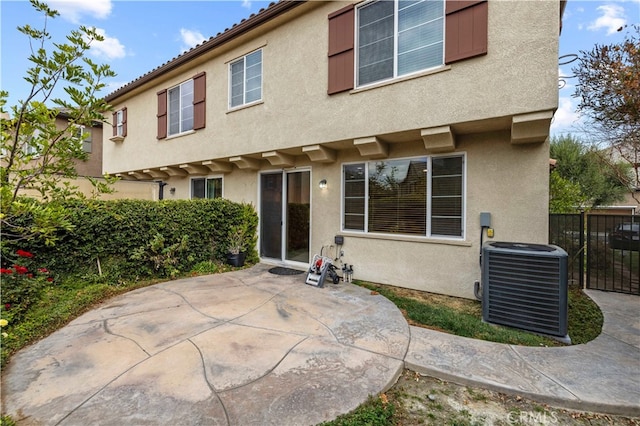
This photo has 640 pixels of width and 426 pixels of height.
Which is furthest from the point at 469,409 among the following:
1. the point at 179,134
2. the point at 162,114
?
the point at 162,114

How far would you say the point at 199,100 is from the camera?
816 centimetres

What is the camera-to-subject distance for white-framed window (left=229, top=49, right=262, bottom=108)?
23.3 feet

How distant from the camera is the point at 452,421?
2188 mm

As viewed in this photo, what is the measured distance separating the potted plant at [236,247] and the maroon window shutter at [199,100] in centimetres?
339

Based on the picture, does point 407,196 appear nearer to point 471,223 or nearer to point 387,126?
point 471,223

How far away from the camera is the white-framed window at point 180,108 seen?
870cm

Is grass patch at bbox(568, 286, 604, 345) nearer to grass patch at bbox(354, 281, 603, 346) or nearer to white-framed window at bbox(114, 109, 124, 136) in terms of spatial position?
grass patch at bbox(354, 281, 603, 346)

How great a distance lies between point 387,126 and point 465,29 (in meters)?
1.86

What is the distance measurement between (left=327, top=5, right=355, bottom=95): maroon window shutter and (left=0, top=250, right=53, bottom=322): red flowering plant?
19.9 feet

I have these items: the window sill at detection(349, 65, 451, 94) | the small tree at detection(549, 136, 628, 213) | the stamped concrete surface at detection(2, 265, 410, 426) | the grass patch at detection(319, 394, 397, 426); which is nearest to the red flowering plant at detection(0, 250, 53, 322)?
the stamped concrete surface at detection(2, 265, 410, 426)

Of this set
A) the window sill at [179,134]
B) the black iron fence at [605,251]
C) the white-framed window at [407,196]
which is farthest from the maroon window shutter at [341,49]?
the black iron fence at [605,251]

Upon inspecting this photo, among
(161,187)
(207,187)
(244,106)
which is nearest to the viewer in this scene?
(244,106)

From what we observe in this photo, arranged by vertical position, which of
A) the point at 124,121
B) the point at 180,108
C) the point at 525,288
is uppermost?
the point at 124,121
